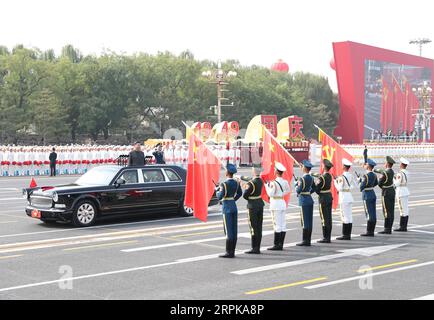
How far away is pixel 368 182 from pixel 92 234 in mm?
5874

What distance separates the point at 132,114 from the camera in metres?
63.4

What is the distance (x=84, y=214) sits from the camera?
14039mm

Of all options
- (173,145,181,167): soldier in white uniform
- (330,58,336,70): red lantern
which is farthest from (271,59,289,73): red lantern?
(173,145,181,167): soldier in white uniform

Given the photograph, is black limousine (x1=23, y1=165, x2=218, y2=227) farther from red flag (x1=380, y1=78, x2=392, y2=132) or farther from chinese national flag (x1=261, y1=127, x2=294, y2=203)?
red flag (x1=380, y1=78, x2=392, y2=132)

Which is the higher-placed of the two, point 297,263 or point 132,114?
point 132,114

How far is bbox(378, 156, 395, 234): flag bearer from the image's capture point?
528 inches

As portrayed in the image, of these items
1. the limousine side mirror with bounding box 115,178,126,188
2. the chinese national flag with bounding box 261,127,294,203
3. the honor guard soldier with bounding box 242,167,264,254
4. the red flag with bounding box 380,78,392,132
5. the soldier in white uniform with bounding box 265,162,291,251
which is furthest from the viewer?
the red flag with bounding box 380,78,392,132

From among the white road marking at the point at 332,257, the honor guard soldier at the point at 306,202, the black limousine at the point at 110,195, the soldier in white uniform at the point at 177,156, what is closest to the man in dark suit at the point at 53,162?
the soldier in white uniform at the point at 177,156

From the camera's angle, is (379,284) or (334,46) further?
(334,46)

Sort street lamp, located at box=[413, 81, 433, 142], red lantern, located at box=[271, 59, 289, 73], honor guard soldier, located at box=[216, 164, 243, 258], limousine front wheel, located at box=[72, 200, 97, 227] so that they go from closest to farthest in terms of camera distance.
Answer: honor guard soldier, located at box=[216, 164, 243, 258]
limousine front wheel, located at box=[72, 200, 97, 227]
street lamp, located at box=[413, 81, 433, 142]
red lantern, located at box=[271, 59, 289, 73]

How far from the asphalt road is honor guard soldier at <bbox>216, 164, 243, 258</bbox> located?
0.24 metres
